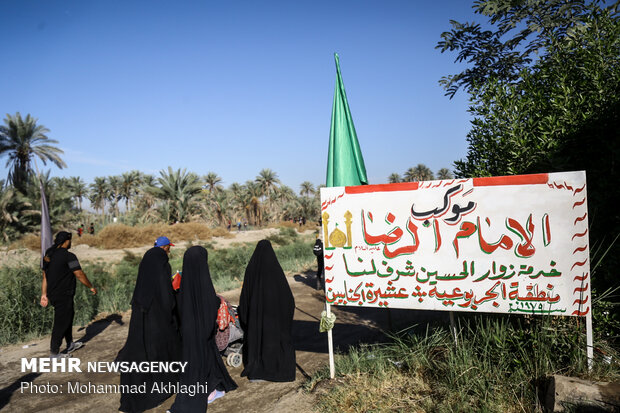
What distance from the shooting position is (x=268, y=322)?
4.32 m

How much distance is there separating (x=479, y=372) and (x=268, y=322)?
223 centimetres

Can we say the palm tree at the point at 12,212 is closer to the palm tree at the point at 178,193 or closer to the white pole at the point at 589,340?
the palm tree at the point at 178,193

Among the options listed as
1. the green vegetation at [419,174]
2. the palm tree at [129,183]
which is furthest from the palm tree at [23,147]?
the green vegetation at [419,174]

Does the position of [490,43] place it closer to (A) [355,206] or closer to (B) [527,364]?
(A) [355,206]

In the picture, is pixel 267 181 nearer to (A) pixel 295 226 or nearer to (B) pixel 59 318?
(A) pixel 295 226

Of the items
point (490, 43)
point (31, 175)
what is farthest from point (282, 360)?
point (31, 175)

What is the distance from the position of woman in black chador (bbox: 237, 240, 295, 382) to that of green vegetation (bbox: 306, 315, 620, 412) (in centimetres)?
67

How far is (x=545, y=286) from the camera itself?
3043 mm

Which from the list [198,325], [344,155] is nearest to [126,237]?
[198,325]

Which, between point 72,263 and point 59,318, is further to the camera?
point 72,263

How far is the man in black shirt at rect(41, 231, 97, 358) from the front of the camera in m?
5.01

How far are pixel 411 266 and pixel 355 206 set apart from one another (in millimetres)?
761

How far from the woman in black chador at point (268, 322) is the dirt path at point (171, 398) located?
16 cm

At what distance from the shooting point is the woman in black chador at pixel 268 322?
4.25 m
